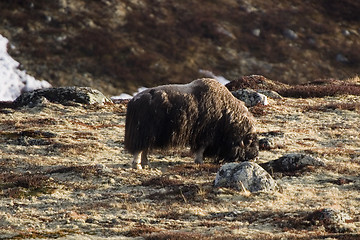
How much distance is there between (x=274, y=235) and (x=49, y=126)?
18.2 meters

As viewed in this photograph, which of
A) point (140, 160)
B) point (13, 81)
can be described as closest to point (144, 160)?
point (140, 160)

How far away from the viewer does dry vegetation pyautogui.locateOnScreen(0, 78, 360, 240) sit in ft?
42.5

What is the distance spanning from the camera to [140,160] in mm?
19781

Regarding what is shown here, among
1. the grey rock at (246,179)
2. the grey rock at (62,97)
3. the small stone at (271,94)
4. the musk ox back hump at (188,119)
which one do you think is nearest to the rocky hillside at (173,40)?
the grey rock at (62,97)

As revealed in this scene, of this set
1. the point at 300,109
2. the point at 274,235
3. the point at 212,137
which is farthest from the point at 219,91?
the point at 300,109

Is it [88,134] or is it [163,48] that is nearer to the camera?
[88,134]

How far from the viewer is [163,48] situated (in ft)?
210

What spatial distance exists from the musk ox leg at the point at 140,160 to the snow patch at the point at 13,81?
34.8m

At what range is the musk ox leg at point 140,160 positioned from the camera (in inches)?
768

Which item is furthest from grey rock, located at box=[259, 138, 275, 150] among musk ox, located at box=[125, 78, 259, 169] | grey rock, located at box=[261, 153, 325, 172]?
grey rock, located at box=[261, 153, 325, 172]

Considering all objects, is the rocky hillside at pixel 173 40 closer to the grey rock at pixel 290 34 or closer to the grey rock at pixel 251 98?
the grey rock at pixel 290 34

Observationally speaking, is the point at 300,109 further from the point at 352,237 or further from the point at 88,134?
the point at 352,237

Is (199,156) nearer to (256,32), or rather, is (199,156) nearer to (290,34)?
(256,32)

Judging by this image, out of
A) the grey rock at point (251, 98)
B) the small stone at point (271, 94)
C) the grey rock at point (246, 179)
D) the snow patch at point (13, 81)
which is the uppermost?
the grey rock at point (246, 179)
